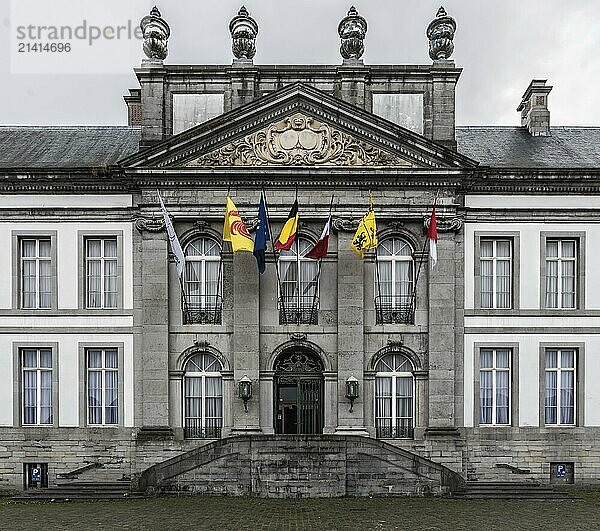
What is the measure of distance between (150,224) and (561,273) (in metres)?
13.2

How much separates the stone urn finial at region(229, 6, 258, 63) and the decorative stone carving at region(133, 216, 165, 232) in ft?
18.6

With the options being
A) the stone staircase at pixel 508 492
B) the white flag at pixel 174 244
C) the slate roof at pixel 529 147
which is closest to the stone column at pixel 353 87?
the slate roof at pixel 529 147

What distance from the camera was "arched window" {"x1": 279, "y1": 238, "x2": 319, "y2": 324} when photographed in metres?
22.5

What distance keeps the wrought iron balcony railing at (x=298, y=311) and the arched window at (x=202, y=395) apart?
2.60m

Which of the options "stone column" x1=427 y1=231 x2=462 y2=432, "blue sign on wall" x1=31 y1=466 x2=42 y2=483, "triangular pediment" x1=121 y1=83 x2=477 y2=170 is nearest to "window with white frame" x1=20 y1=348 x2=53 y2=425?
"blue sign on wall" x1=31 y1=466 x2=42 y2=483

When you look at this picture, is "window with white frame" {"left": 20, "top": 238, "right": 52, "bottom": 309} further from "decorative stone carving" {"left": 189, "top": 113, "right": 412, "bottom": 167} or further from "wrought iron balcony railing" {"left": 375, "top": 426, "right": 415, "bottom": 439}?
"wrought iron balcony railing" {"left": 375, "top": 426, "right": 415, "bottom": 439}

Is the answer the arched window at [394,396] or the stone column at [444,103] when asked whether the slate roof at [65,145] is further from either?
the arched window at [394,396]

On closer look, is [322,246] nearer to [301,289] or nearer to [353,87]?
[301,289]

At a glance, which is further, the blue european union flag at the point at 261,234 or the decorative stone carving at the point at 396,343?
the decorative stone carving at the point at 396,343

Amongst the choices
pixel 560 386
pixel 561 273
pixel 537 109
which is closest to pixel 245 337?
pixel 560 386

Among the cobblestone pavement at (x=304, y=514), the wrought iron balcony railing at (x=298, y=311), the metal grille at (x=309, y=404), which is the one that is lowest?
the cobblestone pavement at (x=304, y=514)

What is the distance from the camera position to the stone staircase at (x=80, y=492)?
19859 millimetres

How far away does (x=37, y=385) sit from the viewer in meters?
22.8

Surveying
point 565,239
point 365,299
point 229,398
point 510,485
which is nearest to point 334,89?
A: point 365,299
